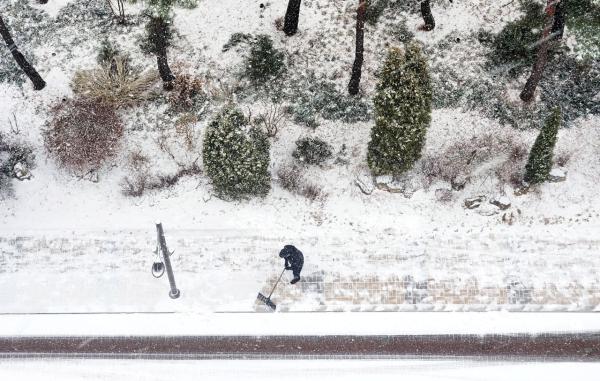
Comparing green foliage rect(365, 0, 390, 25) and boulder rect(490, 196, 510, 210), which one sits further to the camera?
green foliage rect(365, 0, 390, 25)

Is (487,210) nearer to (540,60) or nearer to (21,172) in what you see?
(540,60)

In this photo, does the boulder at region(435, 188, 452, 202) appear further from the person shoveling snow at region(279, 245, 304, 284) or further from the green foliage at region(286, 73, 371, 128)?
the person shoveling snow at region(279, 245, 304, 284)

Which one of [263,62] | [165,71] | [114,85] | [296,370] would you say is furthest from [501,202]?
[114,85]

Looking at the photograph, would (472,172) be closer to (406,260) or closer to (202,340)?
(406,260)

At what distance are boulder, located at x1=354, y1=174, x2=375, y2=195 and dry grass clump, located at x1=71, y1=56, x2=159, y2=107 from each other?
21.3ft

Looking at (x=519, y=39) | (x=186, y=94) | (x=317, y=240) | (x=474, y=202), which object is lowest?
(x=317, y=240)

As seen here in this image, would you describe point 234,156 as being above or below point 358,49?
below

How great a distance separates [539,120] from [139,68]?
1149 centimetres

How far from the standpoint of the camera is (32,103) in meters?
17.5

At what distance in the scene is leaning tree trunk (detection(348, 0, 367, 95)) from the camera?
14.9m

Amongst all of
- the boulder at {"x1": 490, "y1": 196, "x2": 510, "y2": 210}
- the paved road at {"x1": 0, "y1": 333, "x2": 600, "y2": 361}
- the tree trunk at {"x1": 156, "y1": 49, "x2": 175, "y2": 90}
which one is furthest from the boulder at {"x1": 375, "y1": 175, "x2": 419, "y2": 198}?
the tree trunk at {"x1": 156, "y1": 49, "x2": 175, "y2": 90}

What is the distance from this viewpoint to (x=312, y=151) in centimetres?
1627

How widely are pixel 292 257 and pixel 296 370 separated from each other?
2.48m

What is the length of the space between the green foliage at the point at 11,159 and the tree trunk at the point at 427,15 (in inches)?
461
